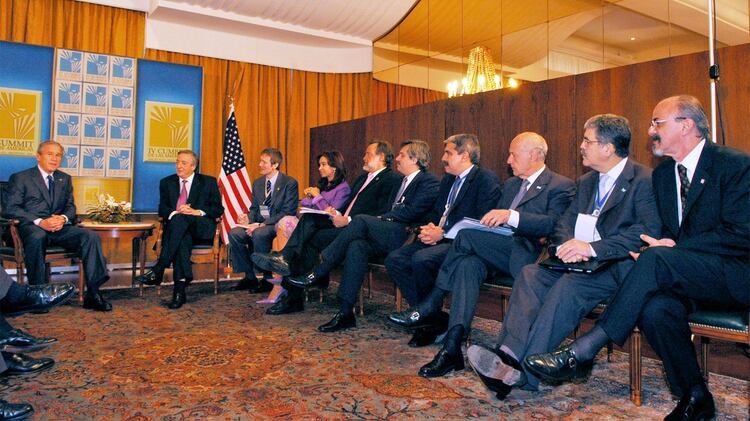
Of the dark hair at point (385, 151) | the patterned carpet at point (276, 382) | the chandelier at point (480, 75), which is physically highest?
the chandelier at point (480, 75)

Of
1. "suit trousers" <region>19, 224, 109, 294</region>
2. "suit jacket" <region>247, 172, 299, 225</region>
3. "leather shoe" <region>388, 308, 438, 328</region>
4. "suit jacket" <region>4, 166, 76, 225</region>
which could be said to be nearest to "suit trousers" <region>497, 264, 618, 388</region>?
"leather shoe" <region>388, 308, 438, 328</region>

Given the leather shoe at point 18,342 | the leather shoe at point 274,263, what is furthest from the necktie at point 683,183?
the leather shoe at point 18,342

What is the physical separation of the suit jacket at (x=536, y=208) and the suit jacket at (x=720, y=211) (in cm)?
70

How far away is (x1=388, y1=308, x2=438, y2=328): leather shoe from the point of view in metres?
3.02

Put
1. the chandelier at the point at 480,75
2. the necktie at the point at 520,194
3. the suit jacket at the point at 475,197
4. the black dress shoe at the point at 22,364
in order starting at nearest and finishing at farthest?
the black dress shoe at the point at 22,364 < the necktie at the point at 520,194 < the suit jacket at the point at 475,197 < the chandelier at the point at 480,75

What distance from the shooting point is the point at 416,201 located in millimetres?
3928

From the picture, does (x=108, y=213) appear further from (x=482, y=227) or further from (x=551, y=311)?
(x=551, y=311)

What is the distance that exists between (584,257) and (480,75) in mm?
5100

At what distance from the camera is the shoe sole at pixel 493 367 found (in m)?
2.26

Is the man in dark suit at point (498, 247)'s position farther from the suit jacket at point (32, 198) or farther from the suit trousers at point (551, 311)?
the suit jacket at point (32, 198)

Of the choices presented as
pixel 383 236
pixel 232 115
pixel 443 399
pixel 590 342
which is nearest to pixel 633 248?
pixel 590 342

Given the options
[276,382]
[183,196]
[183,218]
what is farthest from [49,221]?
[276,382]

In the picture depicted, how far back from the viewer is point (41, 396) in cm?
229

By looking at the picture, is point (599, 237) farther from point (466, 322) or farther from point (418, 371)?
point (418, 371)
